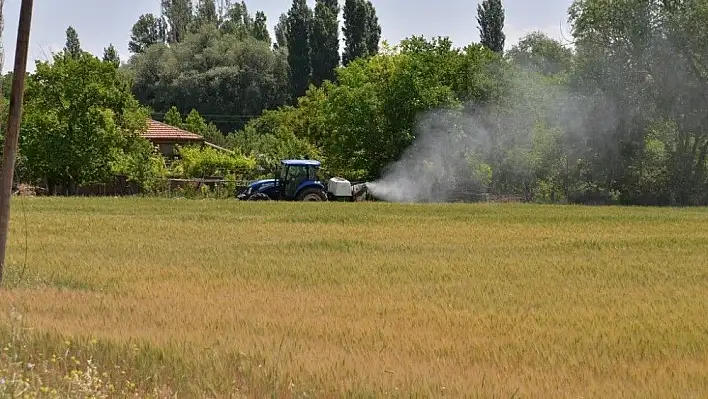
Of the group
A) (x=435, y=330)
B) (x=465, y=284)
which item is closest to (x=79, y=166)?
(x=465, y=284)

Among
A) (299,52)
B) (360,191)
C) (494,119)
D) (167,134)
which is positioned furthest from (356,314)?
(299,52)

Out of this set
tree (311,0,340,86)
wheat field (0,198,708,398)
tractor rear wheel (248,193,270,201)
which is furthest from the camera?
tree (311,0,340,86)

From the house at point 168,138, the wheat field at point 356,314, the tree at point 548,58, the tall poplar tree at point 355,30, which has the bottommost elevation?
the wheat field at point 356,314

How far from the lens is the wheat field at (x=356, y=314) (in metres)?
7.91

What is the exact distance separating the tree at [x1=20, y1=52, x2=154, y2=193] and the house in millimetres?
14203

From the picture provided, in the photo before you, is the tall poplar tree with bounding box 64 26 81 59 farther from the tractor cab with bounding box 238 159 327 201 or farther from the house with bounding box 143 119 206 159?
the tractor cab with bounding box 238 159 327 201

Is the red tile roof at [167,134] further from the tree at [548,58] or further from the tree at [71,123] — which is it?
the tree at [548,58]

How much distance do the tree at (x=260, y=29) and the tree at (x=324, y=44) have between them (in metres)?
19.5

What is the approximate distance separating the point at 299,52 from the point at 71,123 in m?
37.4

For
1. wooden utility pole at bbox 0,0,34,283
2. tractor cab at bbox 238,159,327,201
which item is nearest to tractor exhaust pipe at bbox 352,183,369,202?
tractor cab at bbox 238,159,327,201

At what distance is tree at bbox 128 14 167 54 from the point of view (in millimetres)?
107625

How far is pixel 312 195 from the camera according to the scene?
40.5 metres

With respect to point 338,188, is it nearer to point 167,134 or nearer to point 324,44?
point 167,134

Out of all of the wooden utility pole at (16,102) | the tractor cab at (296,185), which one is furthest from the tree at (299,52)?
the wooden utility pole at (16,102)
